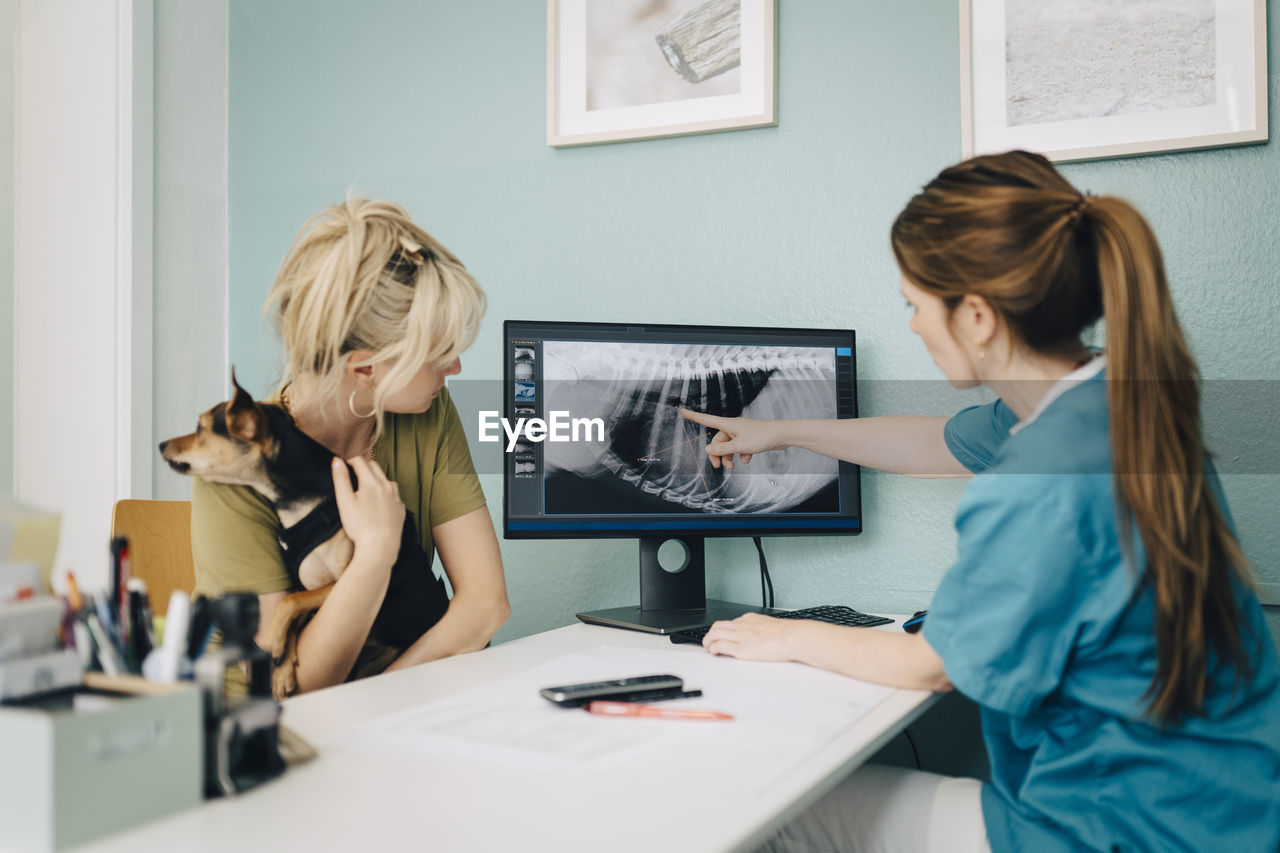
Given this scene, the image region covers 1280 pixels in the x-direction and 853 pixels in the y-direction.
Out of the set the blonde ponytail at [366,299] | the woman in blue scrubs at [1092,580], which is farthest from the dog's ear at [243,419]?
the woman in blue scrubs at [1092,580]

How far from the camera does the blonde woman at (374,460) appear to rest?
3.90 feet

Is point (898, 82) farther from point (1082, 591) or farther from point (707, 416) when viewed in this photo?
point (1082, 591)

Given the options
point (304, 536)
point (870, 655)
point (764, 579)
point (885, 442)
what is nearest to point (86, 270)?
point (304, 536)

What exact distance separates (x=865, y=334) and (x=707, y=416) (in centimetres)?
37

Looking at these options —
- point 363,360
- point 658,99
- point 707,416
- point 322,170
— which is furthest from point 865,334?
point 322,170

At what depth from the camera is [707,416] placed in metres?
1.59

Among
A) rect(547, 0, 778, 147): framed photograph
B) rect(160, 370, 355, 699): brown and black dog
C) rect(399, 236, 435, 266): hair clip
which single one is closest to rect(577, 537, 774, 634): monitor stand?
rect(160, 370, 355, 699): brown and black dog

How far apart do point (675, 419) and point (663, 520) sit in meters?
0.17

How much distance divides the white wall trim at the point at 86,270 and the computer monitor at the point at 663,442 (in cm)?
104

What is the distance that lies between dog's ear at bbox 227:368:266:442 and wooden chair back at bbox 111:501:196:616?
0.64 m

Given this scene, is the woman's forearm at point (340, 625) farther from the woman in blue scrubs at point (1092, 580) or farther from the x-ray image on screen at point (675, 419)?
the woman in blue scrubs at point (1092, 580)

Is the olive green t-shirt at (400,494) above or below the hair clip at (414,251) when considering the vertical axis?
below

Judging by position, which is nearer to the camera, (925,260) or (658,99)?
(925,260)

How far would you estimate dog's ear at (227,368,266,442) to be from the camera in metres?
1.18
